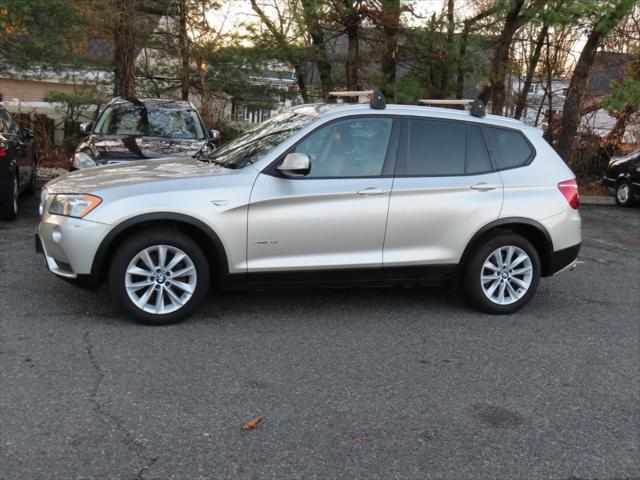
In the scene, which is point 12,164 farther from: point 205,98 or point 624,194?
point 624,194

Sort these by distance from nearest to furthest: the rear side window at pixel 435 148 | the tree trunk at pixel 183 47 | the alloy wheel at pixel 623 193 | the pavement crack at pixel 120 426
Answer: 1. the pavement crack at pixel 120 426
2. the rear side window at pixel 435 148
3. the tree trunk at pixel 183 47
4. the alloy wheel at pixel 623 193

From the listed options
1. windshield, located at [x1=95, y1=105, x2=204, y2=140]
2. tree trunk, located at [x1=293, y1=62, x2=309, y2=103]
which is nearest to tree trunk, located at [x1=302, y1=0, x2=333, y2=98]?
tree trunk, located at [x1=293, y1=62, x2=309, y2=103]

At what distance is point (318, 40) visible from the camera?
50.8 ft

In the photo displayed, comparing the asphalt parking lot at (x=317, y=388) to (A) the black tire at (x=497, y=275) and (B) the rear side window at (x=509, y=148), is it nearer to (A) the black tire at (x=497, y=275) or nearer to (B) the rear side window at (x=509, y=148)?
(A) the black tire at (x=497, y=275)

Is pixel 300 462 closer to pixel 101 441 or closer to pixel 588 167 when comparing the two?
pixel 101 441

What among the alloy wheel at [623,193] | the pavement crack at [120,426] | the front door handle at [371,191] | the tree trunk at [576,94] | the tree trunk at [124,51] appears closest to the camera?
the pavement crack at [120,426]

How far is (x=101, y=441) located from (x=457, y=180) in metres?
3.64

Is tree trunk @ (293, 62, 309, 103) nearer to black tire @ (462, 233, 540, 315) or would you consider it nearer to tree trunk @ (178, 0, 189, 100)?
tree trunk @ (178, 0, 189, 100)

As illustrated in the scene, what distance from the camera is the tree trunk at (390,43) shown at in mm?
14516

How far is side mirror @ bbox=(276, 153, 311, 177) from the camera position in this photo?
5.25 metres

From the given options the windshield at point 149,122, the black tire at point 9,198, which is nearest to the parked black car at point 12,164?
the black tire at point 9,198

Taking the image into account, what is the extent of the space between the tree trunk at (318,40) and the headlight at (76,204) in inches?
395

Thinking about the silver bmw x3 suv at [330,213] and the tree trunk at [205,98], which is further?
the tree trunk at [205,98]

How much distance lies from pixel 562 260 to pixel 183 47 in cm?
1164
